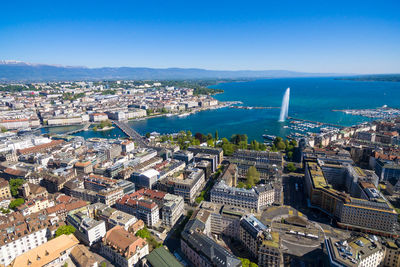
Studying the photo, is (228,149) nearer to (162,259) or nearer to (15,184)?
(162,259)

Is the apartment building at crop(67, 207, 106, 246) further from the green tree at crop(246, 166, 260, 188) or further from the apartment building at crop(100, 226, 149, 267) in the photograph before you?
the green tree at crop(246, 166, 260, 188)

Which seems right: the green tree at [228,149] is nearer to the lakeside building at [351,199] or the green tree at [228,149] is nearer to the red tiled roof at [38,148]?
the lakeside building at [351,199]

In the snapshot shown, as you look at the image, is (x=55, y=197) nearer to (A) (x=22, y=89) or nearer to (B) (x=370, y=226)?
(B) (x=370, y=226)

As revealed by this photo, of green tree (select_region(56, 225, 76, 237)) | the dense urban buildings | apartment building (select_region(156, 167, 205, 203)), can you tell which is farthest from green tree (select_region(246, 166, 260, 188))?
green tree (select_region(56, 225, 76, 237))

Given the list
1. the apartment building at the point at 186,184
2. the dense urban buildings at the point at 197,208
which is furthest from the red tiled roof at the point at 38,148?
the apartment building at the point at 186,184

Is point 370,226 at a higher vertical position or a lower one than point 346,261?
lower

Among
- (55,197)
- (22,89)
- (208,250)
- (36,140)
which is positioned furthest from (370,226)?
(22,89)
